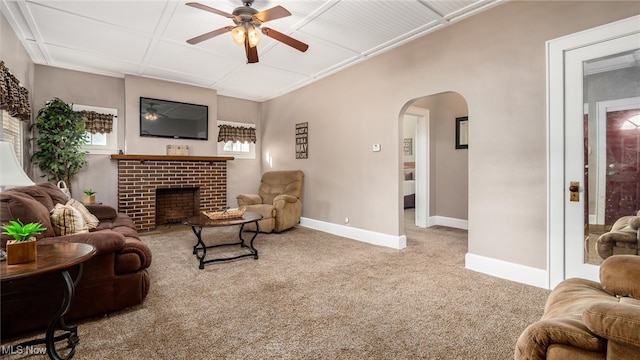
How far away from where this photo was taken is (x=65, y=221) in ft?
7.91

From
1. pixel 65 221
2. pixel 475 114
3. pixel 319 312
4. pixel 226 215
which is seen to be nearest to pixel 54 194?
pixel 65 221

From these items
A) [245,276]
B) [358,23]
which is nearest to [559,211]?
[358,23]

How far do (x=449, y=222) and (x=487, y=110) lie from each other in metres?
2.88

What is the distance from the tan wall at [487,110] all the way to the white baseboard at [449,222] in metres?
1.81

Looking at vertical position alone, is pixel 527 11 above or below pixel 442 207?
above

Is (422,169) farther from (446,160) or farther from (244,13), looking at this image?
(244,13)

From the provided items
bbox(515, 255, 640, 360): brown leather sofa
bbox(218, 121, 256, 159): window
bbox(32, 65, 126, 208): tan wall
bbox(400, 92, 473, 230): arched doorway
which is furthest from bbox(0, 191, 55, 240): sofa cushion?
bbox(400, 92, 473, 230): arched doorway

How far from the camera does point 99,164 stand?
493cm

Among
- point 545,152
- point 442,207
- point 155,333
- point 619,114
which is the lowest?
point 155,333

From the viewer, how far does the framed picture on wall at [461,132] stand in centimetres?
511

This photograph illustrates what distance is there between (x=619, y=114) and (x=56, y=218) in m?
4.58

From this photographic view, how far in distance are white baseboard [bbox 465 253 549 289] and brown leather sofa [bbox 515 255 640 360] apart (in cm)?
137

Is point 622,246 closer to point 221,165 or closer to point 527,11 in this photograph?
point 527,11

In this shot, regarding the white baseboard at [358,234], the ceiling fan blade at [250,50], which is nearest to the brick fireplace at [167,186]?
the white baseboard at [358,234]
